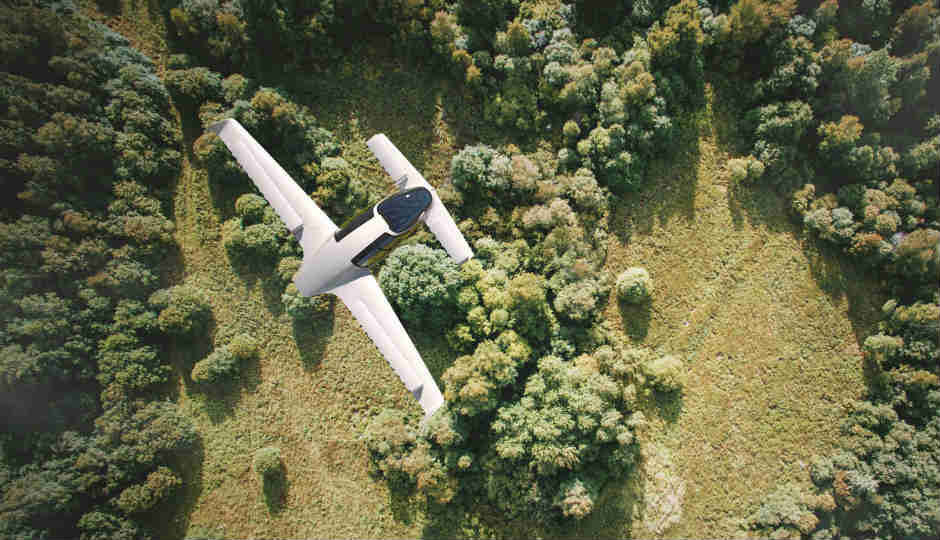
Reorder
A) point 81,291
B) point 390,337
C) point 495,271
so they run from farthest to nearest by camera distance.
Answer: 1. point 495,271
2. point 81,291
3. point 390,337

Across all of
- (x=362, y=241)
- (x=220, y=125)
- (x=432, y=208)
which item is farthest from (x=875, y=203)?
(x=220, y=125)

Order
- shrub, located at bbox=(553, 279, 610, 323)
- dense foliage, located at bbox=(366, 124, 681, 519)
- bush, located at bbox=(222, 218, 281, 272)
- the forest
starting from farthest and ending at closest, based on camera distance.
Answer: bush, located at bbox=(222, 218, 281, 272) → shrub, located at bbox=(553, 279, 610, 323) → the forest → dense foliage, located at bbox=(366, 124, 681, 519)

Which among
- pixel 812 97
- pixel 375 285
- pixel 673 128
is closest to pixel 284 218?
pixel 375 285

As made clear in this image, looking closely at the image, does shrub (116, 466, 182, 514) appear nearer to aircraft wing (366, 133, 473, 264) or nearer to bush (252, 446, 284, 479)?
bush (252, 446, 284, 479)

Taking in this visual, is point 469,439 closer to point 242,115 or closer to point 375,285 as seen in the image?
point 375,285

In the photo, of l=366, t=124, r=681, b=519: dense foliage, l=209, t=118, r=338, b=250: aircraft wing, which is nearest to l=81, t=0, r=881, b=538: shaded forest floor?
l=366, t=124, r=681, b=519: dense foliage

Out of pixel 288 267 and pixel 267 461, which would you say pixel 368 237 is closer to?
pixel 288 267
